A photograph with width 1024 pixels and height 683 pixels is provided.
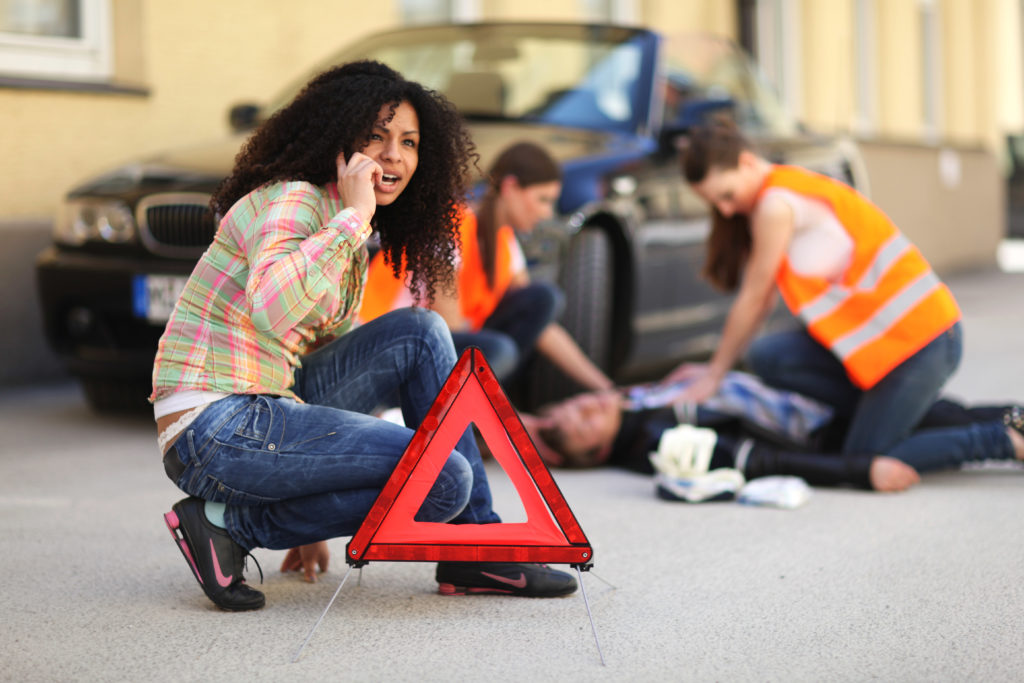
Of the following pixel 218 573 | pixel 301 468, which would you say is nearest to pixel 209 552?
pixel 218 573

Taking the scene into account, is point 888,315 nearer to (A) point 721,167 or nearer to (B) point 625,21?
(A) point 721,167

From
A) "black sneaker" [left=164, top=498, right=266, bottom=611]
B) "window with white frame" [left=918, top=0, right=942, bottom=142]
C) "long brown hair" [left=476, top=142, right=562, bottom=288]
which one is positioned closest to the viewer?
"black sneaker" [left=164, top=498, right=266, bottom=611]

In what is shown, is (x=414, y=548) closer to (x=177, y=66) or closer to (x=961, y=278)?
(x=177, y=66)

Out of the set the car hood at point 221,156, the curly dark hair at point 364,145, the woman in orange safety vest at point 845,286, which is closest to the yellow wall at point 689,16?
the car hood at point 221,156

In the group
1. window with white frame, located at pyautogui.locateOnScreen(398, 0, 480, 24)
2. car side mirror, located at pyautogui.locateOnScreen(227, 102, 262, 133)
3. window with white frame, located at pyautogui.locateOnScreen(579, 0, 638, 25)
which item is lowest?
car side mirror, located at pyautogui.locateOnScreen(227, 102, 262, 133)

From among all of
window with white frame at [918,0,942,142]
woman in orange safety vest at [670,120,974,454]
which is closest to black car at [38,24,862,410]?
woman in orange safety vest at [670,120,974,454]

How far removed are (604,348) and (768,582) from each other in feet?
7.84

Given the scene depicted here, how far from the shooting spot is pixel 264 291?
2717mm

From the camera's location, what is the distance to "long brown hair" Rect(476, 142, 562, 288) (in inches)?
191

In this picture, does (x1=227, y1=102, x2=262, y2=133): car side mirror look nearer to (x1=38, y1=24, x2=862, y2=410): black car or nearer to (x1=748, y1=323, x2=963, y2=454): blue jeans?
(x1=38, y1=24, x2=862, y2=410): black car

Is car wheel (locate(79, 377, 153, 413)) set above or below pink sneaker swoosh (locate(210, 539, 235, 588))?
below

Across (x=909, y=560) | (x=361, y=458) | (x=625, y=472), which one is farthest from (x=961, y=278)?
(x=361, y=458)

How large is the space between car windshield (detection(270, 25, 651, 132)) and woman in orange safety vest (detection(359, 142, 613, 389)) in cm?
117

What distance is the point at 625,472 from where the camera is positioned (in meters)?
5.01
